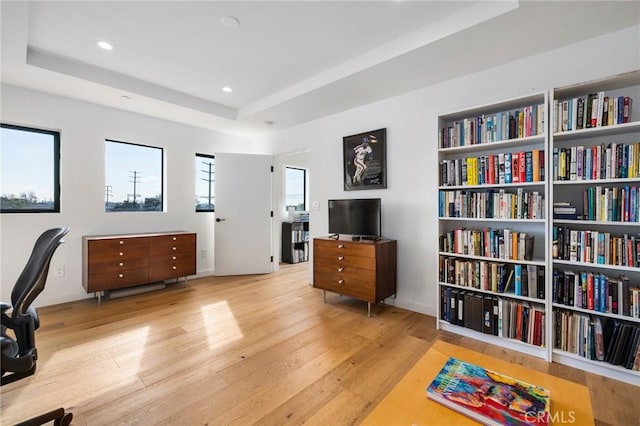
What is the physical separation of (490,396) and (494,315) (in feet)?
5.08

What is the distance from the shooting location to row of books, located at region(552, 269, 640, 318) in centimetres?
176

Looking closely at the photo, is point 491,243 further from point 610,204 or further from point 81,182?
point 81,182

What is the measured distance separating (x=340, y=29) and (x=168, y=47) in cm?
151

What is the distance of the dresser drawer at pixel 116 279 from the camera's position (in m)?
3.15

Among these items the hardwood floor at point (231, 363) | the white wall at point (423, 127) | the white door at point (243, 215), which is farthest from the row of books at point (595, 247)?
the white door at point (243, 215)

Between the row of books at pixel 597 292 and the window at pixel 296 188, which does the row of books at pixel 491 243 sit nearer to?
the row of books at pixel 597 292

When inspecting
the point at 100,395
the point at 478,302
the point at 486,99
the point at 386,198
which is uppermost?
→ the point at 486,99

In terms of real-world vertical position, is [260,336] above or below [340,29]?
below

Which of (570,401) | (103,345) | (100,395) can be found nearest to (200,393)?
(100,395)

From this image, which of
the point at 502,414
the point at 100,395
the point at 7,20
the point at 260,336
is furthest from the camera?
the point at 260,336

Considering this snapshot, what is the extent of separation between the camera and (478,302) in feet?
7.63

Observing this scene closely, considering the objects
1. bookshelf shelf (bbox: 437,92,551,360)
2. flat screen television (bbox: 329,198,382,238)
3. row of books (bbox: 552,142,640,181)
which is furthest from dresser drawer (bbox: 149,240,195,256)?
row of books (bbox: 552,142,640,181)

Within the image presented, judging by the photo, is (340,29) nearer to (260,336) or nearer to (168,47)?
(168,47)

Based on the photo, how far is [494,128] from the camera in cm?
231
